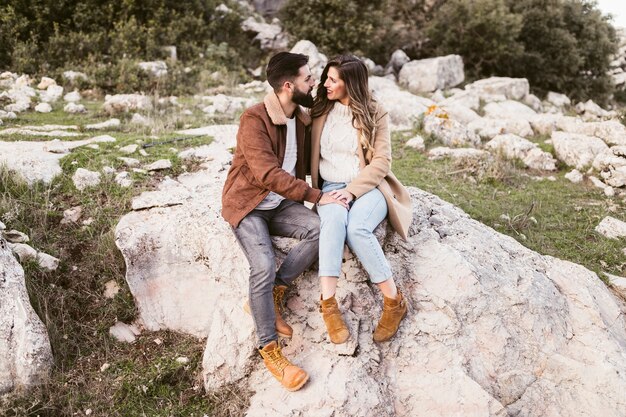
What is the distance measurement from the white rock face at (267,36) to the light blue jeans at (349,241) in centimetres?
1291

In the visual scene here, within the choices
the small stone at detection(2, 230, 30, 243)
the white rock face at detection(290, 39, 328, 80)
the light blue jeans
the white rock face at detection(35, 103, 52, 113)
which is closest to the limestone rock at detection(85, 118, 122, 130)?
the white rock face at detection(35, 103, 52, 113)

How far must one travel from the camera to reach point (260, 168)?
3.65m

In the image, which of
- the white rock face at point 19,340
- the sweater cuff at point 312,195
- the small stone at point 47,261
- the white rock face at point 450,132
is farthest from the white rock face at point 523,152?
the white rock face at point 19,340

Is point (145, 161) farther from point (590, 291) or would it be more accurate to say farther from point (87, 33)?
point (87, 33)

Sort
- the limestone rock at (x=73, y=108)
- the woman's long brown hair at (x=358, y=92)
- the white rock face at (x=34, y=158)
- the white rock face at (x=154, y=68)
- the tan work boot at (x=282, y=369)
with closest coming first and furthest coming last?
the tan work boot at (x=282, y=369)
the woman's long brown hair at (x=358, y=92)
the white rock face at (x=34, y=158)
the limestone rock at (x=73, y=108)
the white rock face at (x=154, y=68)

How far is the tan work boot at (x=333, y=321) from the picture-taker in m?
3.45

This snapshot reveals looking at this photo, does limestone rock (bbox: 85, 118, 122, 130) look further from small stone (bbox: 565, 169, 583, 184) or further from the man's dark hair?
small stone (bbox: 565, 169, 583, 184)

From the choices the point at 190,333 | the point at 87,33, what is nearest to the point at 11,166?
the point at 190,333

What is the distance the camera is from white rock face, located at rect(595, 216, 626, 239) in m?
5.86

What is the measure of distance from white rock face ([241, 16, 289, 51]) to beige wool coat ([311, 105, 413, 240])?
1213cm

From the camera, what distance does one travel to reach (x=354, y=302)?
377cm

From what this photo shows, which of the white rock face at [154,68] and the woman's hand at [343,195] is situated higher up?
the woman's hand at [343,195]

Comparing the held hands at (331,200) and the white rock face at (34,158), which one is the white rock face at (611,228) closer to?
the held hands at (331,200)

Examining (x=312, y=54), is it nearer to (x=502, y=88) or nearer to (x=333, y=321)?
(x=502, y=88)
